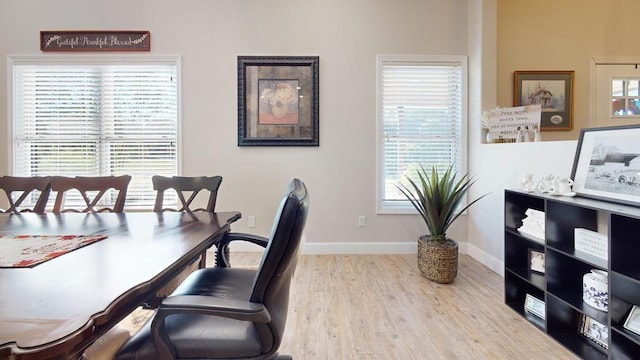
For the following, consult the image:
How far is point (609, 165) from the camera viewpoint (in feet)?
6.11

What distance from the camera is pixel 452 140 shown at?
12.5 ft

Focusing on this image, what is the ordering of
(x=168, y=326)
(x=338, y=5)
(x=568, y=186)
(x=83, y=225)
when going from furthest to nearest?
(x=338, y=5) < (x=568, y=186) < (x=83, y=225) < (x=168, y=326)

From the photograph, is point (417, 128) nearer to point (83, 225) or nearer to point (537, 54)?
point (537, 54)

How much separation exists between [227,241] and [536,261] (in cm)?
214

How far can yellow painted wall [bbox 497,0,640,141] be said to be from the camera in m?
3.71

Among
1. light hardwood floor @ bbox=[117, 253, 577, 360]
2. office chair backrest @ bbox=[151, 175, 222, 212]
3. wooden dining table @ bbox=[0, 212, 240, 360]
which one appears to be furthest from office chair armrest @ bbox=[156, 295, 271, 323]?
office chair backrest @ bbox=[151, 175, 222, 212]

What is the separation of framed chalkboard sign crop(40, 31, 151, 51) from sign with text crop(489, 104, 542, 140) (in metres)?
3.81

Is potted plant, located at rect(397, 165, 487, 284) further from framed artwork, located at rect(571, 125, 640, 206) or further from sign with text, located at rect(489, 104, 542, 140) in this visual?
framed artwork, located at rect(571, 125, 640, 206)

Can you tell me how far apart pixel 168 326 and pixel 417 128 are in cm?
328

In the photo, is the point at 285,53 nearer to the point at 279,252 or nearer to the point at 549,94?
the point at 549,94

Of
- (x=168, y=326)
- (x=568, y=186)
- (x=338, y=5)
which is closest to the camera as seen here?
(x=168, y=326)

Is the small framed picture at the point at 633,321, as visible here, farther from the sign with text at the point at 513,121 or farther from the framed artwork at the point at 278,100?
the framed artwork at the point at 278,100

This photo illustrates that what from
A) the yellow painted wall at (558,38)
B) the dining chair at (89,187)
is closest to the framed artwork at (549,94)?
the yellow painted wall at (558,38)

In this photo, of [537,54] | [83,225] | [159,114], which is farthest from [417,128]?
[83,225]
